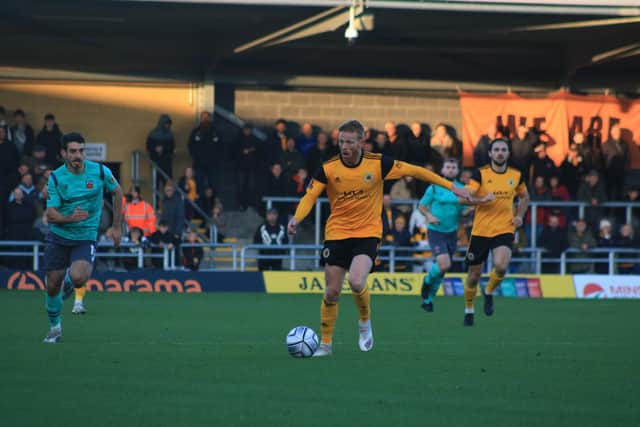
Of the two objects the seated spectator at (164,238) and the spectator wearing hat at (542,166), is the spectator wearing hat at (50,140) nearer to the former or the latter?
the seated spectator at (164,238)

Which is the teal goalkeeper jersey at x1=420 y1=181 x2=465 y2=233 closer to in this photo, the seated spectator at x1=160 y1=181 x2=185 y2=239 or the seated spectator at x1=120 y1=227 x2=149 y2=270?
the seated spectator at x1=120 y1=227 x2=149 y2=270

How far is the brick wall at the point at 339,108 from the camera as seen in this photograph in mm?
28484

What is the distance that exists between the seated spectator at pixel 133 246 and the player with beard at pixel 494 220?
9.65 metres

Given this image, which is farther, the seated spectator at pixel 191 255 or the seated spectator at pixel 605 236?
the seated spectator at pixel 605 236

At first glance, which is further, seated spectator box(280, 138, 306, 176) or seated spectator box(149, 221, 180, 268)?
seated spectator box(280, 138, 306, 176)

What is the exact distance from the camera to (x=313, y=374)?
899cm

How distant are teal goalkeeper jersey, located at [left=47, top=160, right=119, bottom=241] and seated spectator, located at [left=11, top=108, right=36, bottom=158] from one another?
14.0 meters

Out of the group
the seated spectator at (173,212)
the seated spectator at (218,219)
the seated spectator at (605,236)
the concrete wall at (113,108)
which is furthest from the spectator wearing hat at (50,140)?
the seated spectator at (605,236)

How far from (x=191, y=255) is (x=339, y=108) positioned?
6552 mm

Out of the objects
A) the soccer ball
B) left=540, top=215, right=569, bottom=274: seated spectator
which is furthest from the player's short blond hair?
left=540, top=215, right=569, bottom=274: seated spectator

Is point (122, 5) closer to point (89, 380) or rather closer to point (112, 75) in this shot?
point (112, 75)

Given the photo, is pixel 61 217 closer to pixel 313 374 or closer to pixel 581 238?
pixel 313 374

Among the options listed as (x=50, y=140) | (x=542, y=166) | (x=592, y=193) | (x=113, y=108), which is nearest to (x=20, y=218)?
(x=50, y=140)

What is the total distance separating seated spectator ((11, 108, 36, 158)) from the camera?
25234mm
